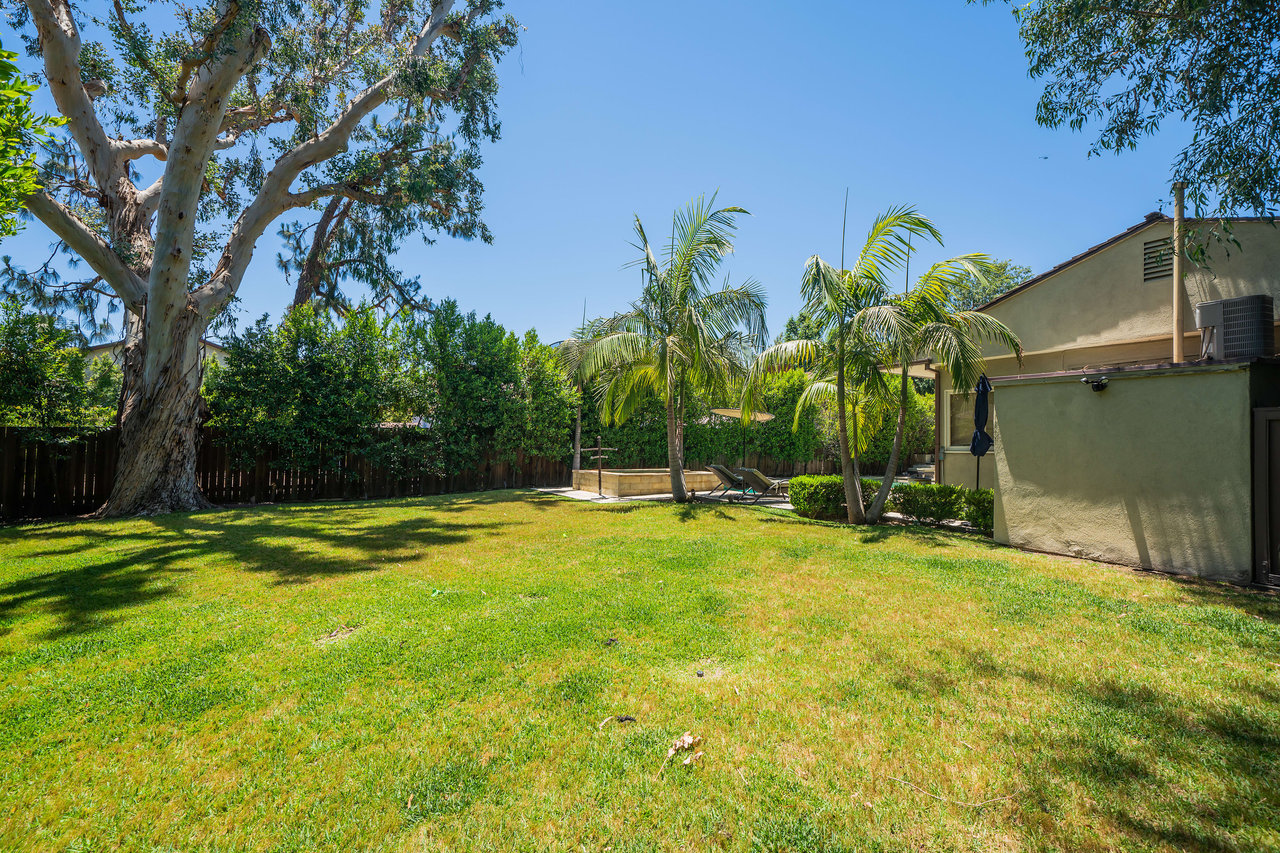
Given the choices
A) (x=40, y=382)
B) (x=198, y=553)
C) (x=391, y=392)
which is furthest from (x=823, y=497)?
(x=40, y=382)

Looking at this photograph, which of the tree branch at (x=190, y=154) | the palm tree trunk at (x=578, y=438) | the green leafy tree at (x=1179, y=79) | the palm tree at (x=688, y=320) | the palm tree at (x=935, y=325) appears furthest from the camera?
the palm tree trunk at (x=578, y=438)

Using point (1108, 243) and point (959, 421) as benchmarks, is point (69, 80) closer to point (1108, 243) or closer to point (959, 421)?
point (959, 421)

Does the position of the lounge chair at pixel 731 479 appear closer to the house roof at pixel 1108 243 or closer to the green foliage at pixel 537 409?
the green foliage at pixel 537 409

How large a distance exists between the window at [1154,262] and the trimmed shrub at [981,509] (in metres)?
4.77

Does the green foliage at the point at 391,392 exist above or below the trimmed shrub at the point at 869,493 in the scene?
above

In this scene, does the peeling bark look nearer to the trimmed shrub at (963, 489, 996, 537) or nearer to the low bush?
the low bush

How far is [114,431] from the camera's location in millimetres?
10570

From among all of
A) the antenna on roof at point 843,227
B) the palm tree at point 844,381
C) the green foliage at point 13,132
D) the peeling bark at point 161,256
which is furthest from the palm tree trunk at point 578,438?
the green foliage at point 13,132

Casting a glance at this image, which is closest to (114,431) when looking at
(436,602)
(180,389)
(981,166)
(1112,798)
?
(180,389)

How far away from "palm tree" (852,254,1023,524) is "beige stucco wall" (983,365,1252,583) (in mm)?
1044

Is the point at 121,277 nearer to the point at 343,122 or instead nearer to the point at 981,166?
the point at 343,122

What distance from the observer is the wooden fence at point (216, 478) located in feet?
31.2

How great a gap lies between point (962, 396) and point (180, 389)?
1615cm

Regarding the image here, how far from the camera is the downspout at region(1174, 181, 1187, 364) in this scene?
7582mm
